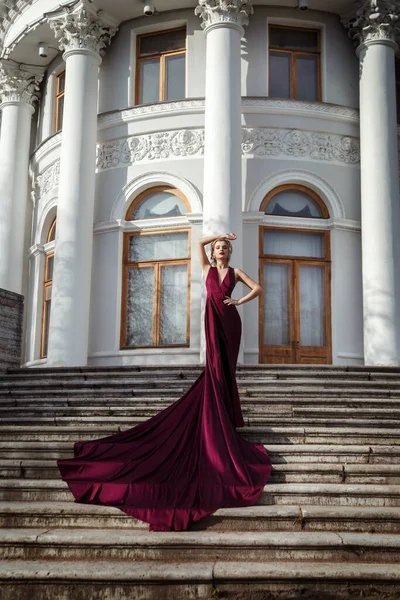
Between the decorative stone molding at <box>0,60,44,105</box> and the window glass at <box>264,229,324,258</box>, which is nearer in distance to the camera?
the window glass at <box>264,229,324,258</box>

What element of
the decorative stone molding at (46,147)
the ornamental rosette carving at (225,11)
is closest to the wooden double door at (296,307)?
the ornamental rosette carving at (225,11)

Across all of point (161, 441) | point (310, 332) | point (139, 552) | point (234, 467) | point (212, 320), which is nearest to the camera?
point (139, 552)

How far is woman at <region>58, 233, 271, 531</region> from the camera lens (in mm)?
6125

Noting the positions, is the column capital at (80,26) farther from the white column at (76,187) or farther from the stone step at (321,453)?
the stone step at (321,453)

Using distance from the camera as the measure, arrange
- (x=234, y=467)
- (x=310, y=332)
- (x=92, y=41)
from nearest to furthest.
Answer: (x=234, y=467) < (x=310, y=332) < (x=92, y=41)

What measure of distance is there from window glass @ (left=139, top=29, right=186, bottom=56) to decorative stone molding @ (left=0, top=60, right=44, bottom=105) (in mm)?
3075

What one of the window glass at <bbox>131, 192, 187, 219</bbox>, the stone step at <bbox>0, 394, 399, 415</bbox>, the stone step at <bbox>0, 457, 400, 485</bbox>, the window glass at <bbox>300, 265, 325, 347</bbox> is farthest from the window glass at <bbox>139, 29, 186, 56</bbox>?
the stone step at <bbox>0, 457, 400, 485</bbox>

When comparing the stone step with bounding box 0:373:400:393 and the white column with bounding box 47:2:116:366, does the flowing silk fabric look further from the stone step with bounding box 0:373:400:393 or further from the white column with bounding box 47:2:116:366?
the white column with bounding box 47:2:116:366

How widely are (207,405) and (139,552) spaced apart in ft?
5.73

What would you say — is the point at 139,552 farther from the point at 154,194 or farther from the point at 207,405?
the point at 154,194

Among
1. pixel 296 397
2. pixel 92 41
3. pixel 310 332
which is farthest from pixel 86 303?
pixel 296 397

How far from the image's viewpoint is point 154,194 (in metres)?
16.1

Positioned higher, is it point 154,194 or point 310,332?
point 154,194

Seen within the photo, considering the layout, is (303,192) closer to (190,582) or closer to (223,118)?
(223,118)
